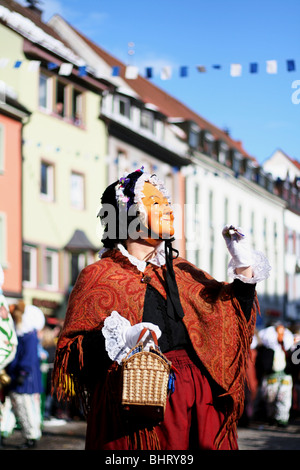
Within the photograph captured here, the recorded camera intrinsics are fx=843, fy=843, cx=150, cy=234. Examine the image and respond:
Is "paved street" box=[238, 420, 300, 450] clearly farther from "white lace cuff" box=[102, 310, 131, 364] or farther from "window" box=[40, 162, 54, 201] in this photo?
"window" box=[40, 162, 54, 201]

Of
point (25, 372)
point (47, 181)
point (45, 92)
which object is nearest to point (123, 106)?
point (45, 92)

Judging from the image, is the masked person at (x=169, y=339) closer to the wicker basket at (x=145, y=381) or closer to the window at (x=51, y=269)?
the wicker basket at (x=145, y=381)

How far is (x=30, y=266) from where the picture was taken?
2352 cm

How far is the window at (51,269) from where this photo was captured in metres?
→ 24.3

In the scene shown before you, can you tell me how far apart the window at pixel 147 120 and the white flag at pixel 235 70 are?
20.0 meters

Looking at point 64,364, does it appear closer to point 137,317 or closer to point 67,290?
point 137,317

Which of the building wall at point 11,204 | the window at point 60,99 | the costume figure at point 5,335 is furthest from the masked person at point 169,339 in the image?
the window at point 60,99

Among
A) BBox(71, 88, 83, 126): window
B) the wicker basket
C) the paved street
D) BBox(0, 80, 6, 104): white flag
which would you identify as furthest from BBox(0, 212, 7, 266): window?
the wicker basket

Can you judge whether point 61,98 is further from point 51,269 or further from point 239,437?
point 239,437

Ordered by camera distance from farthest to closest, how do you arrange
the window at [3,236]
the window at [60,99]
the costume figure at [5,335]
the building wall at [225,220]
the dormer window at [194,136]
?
the dormer window at [194,136]
the building wall at [225,220]
the window at [60,99]
the window at [3,236]
the costume figure at [5,335]

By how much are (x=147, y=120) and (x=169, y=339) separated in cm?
2736

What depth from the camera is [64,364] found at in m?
3.59

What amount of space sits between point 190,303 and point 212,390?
387 millimetres

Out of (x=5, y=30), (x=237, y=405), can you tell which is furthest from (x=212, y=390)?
(x=5, y=30)
